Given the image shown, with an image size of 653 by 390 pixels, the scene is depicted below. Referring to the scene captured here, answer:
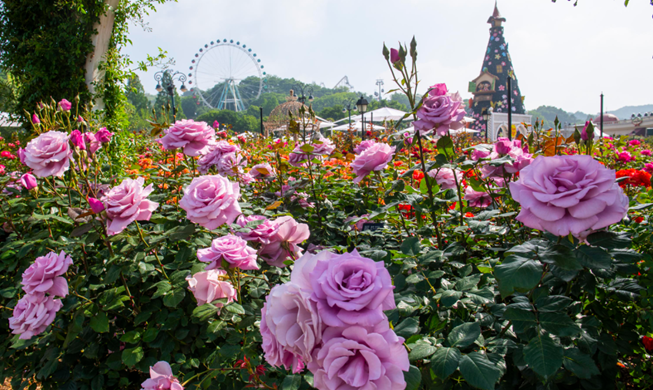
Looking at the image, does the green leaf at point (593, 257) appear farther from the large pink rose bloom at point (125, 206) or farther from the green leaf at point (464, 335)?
the large pink rose bloom at point (125, 206)

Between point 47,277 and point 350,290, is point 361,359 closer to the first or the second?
point 350,290

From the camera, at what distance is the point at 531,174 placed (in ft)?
2.12

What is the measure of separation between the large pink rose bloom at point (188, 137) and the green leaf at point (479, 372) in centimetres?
119

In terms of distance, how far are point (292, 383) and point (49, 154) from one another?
1053mm

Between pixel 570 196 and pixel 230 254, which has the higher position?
pixel 570 196

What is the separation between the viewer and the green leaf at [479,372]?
0.57m

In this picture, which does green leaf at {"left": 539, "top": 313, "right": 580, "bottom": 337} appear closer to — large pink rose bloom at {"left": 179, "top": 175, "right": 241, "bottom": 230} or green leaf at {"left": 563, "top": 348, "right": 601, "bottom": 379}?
green leaf at {"left": 563, "top": 348, "right": 601, "bottom": 379}

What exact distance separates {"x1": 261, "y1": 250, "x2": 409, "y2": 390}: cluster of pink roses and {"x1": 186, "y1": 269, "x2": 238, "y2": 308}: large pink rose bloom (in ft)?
1.60

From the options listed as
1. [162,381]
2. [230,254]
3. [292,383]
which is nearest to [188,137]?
[230,254]

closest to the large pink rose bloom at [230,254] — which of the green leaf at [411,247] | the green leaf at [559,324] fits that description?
the green leaf at [411,247]

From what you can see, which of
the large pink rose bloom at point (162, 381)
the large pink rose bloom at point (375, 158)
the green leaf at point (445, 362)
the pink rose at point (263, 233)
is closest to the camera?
the green leaf at point (445, 362)

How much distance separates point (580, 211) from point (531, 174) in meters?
0.10

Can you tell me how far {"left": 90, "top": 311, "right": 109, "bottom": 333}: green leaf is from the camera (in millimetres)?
1033

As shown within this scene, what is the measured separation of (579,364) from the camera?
688mm
